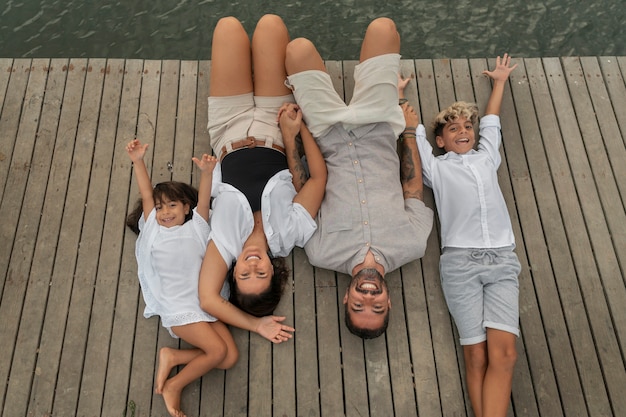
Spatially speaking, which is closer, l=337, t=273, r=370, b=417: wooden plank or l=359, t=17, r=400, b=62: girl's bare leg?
l=337, t=273, r=370, b=417: wooden plank

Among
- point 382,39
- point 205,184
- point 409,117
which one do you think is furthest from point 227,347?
point 382,39

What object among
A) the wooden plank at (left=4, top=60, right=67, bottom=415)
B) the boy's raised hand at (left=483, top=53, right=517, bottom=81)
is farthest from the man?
the wooden plank at (left=4, top=60, right=67, bottom=415)

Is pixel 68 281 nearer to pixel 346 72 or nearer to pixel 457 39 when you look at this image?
pixel 346 72

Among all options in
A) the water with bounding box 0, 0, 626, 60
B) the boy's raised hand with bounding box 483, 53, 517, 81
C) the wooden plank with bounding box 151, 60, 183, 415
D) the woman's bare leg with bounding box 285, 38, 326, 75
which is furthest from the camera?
the water with bounding box 0, 0, 626, 60

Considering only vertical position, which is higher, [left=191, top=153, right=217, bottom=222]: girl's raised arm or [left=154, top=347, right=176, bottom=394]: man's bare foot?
[left=191, top=153, right=217, bottom=222]: girl's raised arm

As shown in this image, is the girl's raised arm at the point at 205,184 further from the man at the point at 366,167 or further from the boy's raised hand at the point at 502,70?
the boy's raised hand at the point at 502,70

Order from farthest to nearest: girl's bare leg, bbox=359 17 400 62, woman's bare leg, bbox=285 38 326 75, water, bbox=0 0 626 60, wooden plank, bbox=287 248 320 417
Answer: water, bbox=0 0 626 60
girl's bare leg, bbox=359 17 400 62
woman's bare leg, bbox=285 38 326 75
wooden plank, bbox=287 248 320 417

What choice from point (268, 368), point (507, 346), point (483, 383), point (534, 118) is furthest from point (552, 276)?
point (268, 368)

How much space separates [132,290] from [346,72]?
2.69 m

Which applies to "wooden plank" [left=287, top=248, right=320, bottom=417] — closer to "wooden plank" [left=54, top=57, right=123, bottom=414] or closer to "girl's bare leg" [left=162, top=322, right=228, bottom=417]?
"girl's bare leg" [left=162, top=322, right=228, bottom=417]

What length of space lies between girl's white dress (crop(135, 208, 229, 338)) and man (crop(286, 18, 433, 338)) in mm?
828

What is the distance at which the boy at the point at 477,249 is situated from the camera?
10.9ft

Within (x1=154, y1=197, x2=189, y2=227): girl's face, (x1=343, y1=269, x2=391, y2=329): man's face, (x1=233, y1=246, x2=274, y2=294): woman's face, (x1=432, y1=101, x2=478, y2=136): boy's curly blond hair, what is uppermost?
(x1=432, y1=101, x2=478, y2=136): boy's curly blond hair

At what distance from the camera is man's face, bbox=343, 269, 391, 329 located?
321 centimetres
